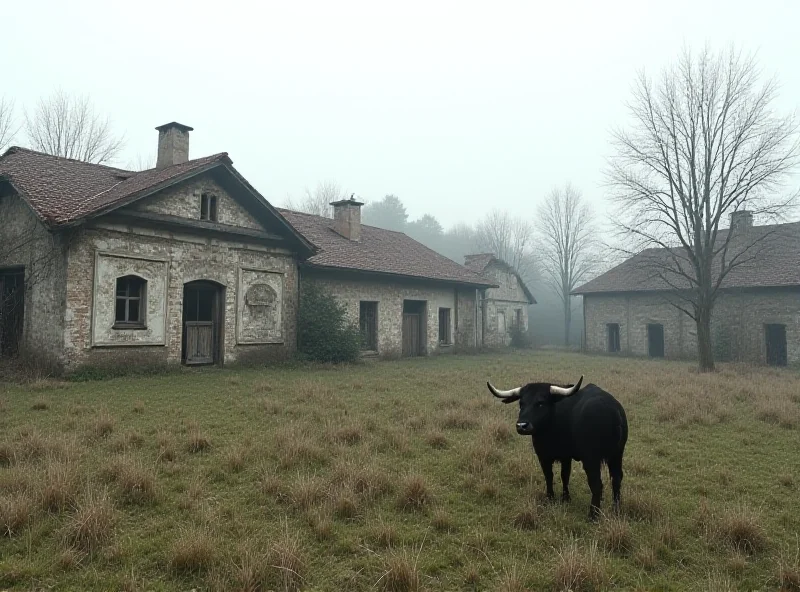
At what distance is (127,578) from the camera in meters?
3.29

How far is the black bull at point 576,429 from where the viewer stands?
4453 millimetres

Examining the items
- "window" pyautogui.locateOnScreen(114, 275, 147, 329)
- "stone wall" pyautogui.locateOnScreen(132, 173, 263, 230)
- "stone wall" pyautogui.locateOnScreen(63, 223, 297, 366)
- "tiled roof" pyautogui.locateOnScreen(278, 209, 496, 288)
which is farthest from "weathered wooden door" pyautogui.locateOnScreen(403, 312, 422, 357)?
"window" pyautogui.locateOnScreen(114, 275, 147, 329)

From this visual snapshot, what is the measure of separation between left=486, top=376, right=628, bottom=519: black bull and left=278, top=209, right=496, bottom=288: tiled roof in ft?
42.3

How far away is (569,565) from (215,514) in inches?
111

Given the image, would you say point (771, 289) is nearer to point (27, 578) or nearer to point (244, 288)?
point (244, 288)

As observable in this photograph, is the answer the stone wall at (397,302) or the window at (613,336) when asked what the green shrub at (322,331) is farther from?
the window at (613,336)

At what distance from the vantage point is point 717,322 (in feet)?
78.2

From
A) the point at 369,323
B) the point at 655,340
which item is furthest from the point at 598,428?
the point at 655,340

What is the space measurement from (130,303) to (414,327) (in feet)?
39.4

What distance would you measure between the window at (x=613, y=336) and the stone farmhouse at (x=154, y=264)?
620 inches

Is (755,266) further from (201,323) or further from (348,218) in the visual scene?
(201,323)

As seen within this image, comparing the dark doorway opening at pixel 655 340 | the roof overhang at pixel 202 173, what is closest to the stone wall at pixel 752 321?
the dark doorway opening at pixel 655 340

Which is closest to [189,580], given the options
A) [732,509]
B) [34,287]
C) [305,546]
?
[305,546]

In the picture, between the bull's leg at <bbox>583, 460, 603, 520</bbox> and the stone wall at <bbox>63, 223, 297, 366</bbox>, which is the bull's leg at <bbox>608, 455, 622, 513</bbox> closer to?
the bull's leg at <bbox>583, 460, 603, 520</bbox>
